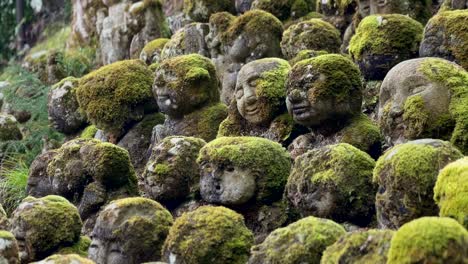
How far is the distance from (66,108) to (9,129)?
70.6 inches

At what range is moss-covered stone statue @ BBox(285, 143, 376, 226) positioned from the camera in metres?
7.59

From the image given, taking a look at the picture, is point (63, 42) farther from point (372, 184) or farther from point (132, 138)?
point (372, 184)

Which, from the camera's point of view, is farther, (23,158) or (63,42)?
(63,42)

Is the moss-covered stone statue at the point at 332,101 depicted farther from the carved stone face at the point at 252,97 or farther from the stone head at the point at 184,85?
the stone head at the point at 184,85

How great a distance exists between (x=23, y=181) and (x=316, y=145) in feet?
16.1

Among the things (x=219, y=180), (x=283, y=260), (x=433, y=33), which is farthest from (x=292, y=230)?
(x=433, y=33)

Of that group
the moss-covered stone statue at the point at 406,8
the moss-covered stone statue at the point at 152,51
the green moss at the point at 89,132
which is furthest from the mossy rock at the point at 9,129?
the moss-covered stone statue at the point at 406,8

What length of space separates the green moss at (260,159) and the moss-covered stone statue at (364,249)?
2.38 m

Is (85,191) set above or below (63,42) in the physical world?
above

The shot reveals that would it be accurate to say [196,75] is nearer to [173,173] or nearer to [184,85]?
[184,85]

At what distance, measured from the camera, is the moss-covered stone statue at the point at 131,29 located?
51.9 feet

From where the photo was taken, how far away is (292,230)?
668 centimetres

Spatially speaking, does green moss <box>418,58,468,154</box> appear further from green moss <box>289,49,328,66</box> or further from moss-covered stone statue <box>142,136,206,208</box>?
moss-covered stone statue <box>142,136,206,208</box>

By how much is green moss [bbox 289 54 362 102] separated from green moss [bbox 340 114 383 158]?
33 centimetres
